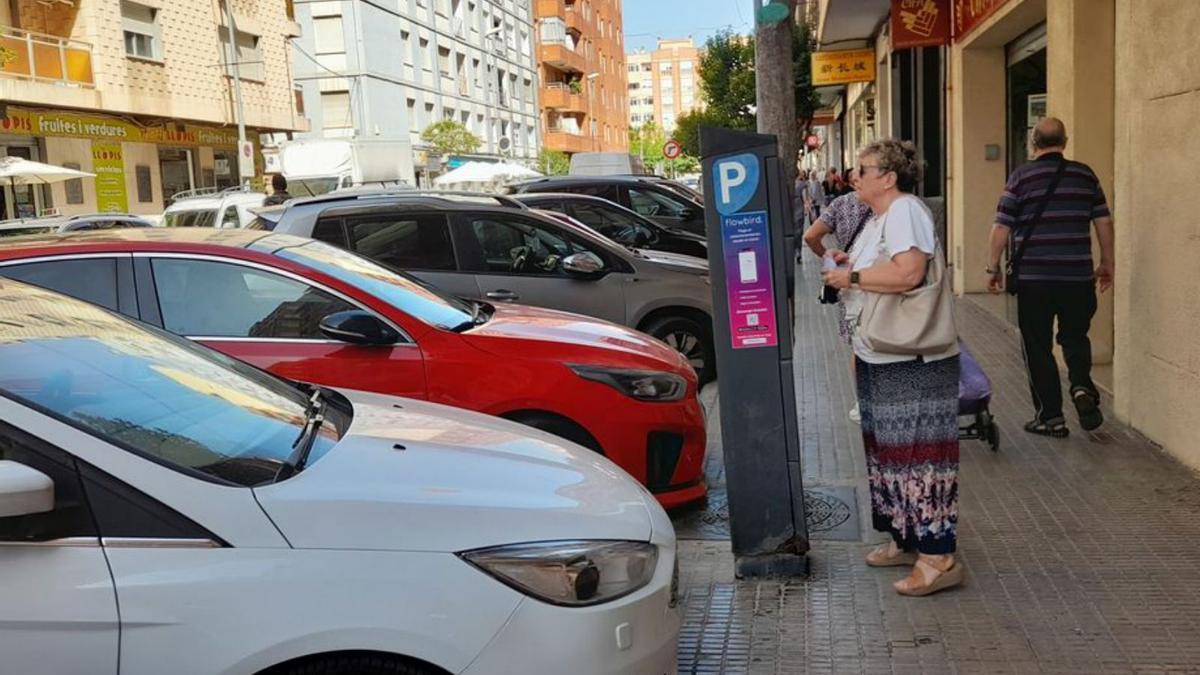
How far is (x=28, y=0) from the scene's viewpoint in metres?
24.4

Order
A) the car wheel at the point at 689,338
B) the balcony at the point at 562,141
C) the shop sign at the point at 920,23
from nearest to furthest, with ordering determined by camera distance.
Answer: the car wheel at the point at 689,338 < the shop sign at the point at 920,23 < the balcony at the point at 562,141

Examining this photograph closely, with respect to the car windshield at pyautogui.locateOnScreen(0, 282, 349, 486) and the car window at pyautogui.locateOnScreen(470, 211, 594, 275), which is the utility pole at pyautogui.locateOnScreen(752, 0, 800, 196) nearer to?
the car window at pyautogui.locateOnScreen(470, 211, 594, 275)

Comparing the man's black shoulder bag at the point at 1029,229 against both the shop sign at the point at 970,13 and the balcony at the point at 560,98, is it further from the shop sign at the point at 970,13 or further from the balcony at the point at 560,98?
the balcony at the point at 560,98

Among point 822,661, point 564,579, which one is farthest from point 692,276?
point 564,579

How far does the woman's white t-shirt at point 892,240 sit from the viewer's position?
416 cm

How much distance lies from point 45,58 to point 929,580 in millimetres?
24504

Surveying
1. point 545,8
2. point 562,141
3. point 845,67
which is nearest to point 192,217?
point 845,67

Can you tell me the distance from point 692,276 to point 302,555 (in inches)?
268

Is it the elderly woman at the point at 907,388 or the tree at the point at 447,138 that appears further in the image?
the tree at the point at 447,138

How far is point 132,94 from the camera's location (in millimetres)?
26250

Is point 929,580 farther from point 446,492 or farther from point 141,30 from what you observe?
point 141,30

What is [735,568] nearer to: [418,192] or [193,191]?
[418,192]

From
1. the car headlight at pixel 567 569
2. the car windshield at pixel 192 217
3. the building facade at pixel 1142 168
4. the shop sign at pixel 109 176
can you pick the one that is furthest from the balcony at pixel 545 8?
the car headlight at pixel 567 569

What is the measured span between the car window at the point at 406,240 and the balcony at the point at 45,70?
16.3m
